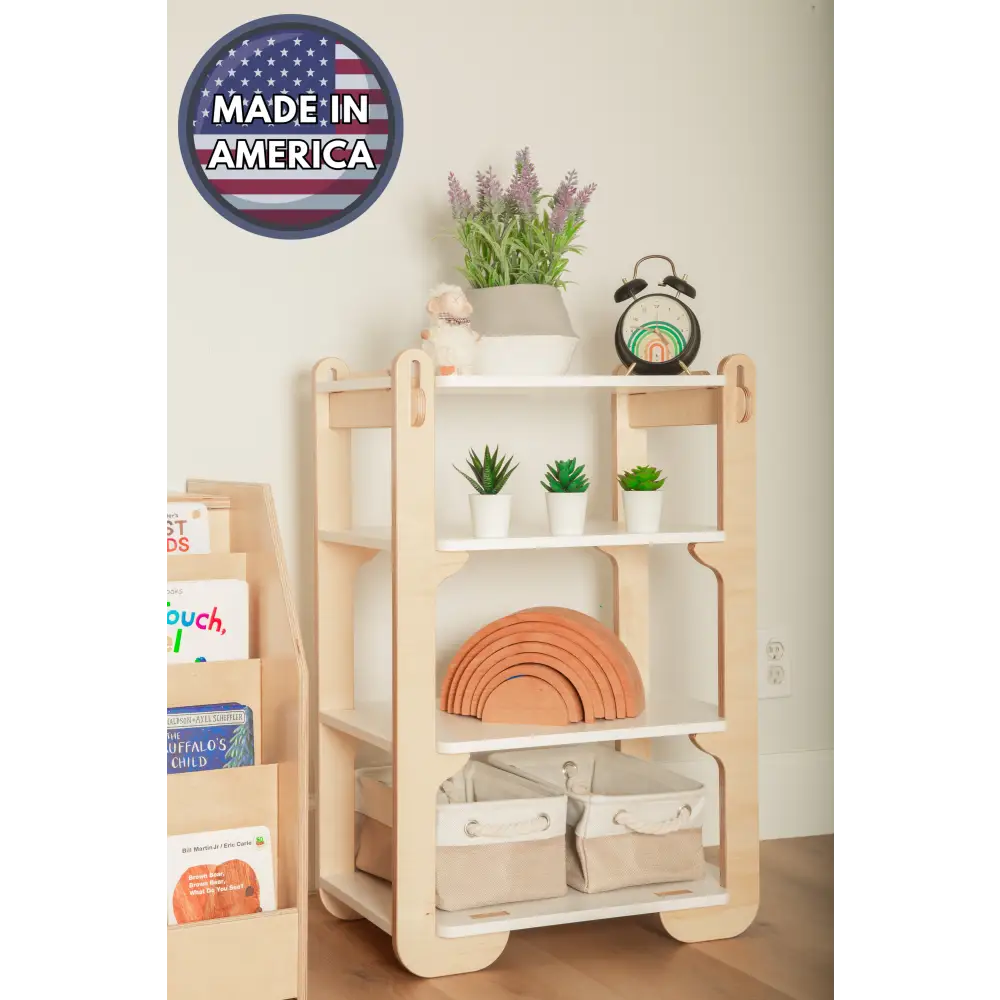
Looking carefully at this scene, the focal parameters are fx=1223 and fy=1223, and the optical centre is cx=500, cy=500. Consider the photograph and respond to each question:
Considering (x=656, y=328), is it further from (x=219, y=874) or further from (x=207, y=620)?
(x=219, y=874)

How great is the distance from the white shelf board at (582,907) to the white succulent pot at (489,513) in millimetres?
548

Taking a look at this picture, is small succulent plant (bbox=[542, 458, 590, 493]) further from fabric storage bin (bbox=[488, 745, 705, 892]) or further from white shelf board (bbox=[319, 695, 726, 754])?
fabric storage bin (bbox=[488, 745, 705, 892])

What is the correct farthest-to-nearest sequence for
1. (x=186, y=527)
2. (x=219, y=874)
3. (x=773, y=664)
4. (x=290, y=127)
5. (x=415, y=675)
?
(x=773, y=664)
(x=290, y=127)
(x=186, y=527)
(x=415, y=675)
(x=219, y=874)

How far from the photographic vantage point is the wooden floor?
66.1 inches

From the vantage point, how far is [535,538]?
5.89 ft

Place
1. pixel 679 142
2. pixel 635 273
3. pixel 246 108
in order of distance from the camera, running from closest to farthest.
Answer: pixel 246 108
pixel 635 273
pixel 679 142

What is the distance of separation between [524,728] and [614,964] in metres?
0.37

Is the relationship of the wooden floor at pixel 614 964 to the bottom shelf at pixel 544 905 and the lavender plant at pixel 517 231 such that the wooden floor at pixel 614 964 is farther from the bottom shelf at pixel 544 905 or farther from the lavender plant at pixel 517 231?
the lavender plant at pixel 517 231

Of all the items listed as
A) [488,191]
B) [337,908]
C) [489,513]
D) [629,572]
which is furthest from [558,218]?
[337,908]
